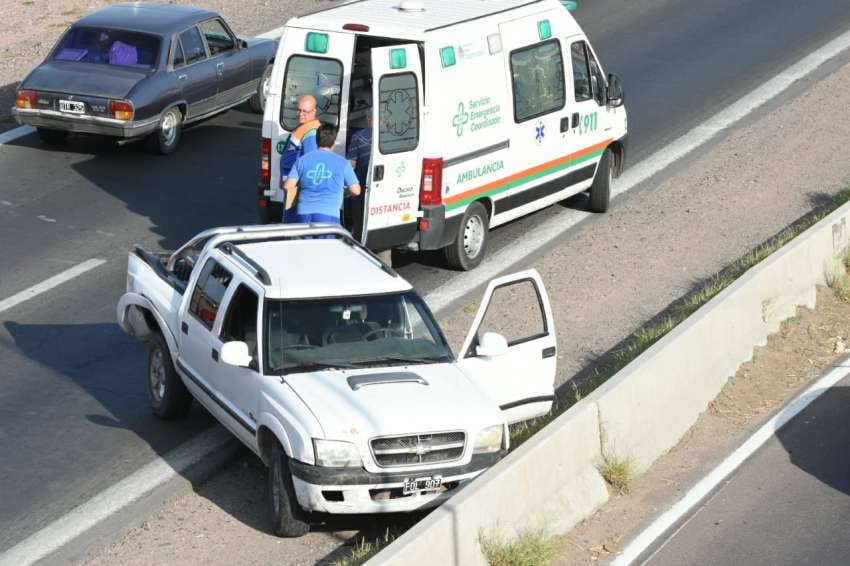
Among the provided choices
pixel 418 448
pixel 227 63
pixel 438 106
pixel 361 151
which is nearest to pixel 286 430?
pixel 418 448

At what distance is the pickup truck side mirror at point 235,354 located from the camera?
1034cm

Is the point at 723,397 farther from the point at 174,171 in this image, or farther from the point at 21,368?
the point at 174,171

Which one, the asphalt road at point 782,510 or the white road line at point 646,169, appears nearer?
the asphalt road at point 782,510

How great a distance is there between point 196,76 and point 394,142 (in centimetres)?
589

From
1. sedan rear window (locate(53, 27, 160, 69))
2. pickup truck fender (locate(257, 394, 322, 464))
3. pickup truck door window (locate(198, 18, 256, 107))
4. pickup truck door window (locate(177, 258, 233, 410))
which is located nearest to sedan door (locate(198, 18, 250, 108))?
pickup truck door window (locate(198, 18, 256, 107))

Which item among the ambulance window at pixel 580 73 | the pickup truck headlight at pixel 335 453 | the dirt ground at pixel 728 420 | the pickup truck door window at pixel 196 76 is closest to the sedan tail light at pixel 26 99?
the pickup truck door window at pixel 196 76

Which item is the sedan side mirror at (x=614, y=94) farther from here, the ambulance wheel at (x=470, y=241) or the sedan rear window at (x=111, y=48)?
the sedan rear window at (x=111, y=48)

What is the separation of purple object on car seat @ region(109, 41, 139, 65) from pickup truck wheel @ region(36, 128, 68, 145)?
1.16 m

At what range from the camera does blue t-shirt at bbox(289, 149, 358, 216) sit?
13.5 m

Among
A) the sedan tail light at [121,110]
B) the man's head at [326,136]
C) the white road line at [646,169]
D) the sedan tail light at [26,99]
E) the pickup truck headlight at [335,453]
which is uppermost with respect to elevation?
the man's head at [326,136]

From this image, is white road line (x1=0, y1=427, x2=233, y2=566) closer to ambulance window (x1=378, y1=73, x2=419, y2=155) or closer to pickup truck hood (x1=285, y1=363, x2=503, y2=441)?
pickup truck hood (x1=285, y1=363, x2=503, y2=441)

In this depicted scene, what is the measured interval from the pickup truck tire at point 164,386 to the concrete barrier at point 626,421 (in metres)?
3.06

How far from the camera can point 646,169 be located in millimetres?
19156

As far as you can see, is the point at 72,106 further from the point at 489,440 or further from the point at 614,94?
the point at 489,440
